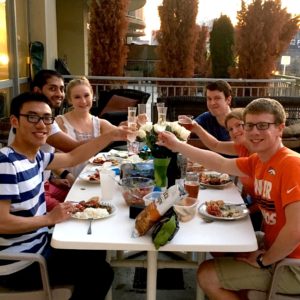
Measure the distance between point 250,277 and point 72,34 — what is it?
31.4ft

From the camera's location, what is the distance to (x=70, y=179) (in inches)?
112

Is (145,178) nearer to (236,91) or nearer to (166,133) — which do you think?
(166,133)

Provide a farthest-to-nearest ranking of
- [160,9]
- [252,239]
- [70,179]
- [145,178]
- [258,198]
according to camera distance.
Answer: [160,9] < [70,179] < [145,178] < [258,198] < [252,239]

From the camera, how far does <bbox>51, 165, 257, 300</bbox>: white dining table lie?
1529 mm

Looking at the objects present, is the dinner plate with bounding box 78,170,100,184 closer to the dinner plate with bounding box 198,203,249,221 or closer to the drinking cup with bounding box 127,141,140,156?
the drinking cup with bounding box 127,141,140,156

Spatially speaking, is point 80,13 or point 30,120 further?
point 80,13

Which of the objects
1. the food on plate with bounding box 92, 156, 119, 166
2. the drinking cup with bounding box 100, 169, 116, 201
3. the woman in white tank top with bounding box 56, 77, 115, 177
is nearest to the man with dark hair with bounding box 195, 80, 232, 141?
the woman in white tank top with bounding box 56, 77, 115, 177

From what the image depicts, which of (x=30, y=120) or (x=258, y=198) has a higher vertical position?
(x=30, y=120)

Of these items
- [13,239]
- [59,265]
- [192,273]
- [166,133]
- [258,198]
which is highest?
[166,133]

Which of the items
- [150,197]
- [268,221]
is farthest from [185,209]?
[268,221]

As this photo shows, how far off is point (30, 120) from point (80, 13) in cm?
920

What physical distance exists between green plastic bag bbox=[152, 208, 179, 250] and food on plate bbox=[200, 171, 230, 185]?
778 millimetres

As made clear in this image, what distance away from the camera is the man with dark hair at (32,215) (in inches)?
66.0

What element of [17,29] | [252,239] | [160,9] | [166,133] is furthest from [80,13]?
[252,239]
